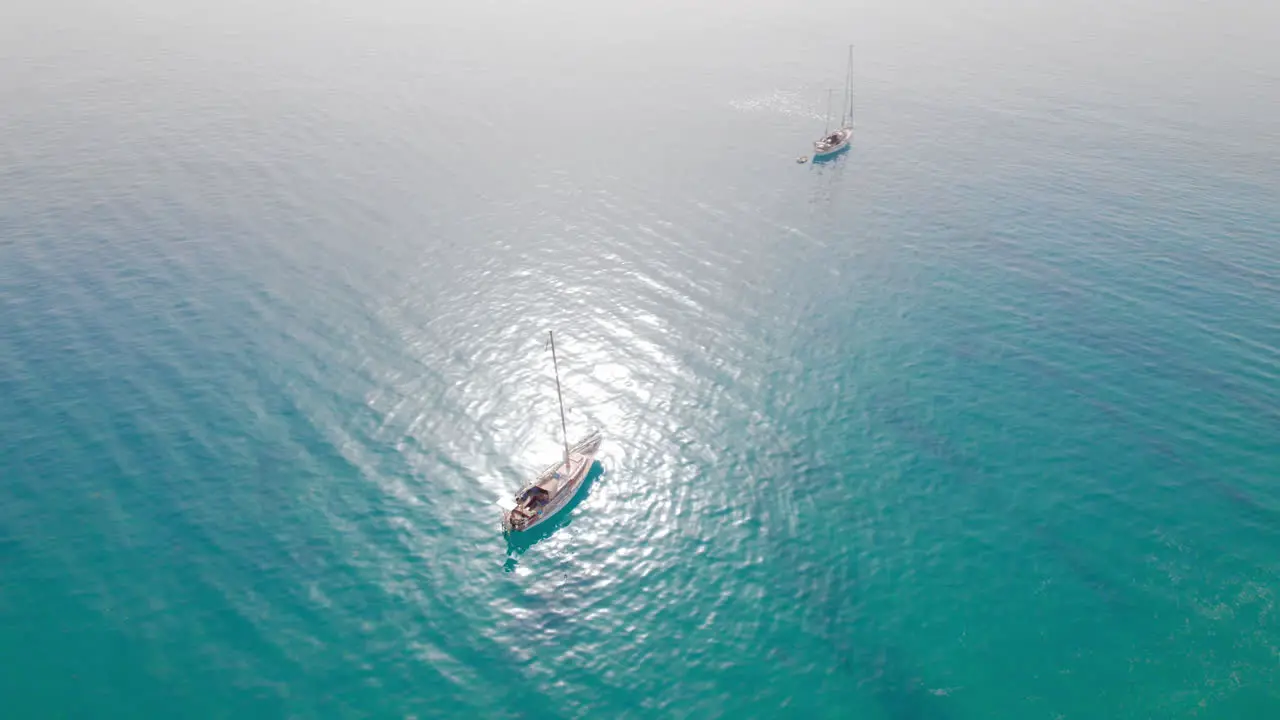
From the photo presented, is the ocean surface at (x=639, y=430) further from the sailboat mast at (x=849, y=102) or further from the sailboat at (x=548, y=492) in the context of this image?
the sailboat mast at (x=849, y=102)

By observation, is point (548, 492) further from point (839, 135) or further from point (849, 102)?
point (849, 102)

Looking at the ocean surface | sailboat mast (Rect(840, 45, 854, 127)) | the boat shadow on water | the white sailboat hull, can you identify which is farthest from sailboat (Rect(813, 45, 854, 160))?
the boat shadow on water

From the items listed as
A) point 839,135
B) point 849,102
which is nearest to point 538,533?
point 839,135

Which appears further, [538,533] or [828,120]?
[828,120]

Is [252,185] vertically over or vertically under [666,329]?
over

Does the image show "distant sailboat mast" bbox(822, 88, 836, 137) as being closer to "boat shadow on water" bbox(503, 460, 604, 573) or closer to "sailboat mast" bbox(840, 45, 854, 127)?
"sailboat mast" bbox(840, 45, 854, 127)

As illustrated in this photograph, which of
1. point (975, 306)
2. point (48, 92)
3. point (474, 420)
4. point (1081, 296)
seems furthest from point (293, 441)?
point (48, 92)

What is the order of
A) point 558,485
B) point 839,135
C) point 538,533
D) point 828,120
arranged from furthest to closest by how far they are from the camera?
1. point 828,120
2. point 839,135
3. point 558,485
4. point 538,533

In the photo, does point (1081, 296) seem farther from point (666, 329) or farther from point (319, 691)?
point (319, 691)
